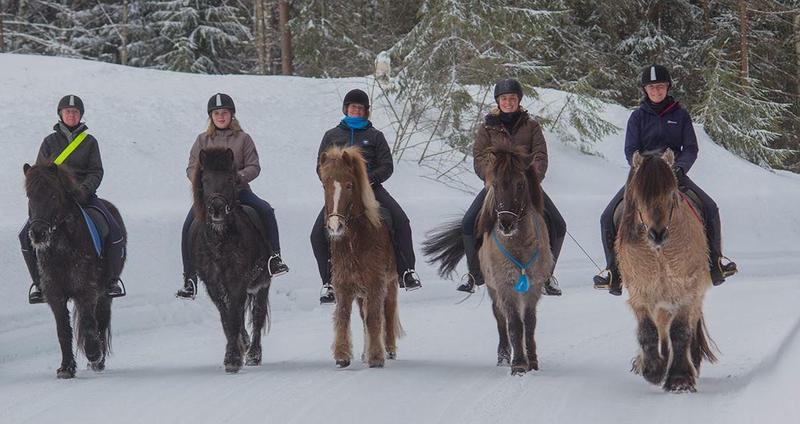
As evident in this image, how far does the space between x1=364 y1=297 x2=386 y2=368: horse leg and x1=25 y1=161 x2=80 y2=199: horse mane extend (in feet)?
9.74

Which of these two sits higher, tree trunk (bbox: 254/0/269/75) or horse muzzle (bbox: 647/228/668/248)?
tree trunk (bbox: 254/0/269/75)

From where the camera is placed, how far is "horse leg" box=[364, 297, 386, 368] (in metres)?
9.36

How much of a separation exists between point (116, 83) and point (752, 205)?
14535mm

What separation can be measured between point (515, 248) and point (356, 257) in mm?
1490

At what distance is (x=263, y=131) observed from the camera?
70.5ft

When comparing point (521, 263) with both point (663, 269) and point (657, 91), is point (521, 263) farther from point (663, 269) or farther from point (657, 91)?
point (657, 91)

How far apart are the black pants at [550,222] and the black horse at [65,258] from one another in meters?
3.60

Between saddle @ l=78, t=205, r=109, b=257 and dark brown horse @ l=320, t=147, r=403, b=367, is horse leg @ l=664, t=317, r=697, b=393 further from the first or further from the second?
saddle @ l=78, t=205, r=109, b=257

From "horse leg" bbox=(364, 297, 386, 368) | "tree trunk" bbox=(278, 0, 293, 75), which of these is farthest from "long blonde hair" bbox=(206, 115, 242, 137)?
"tree trunk" bbox=(278, 0, 293, 75)

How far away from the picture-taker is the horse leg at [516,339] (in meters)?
8.74

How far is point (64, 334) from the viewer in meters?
9.38

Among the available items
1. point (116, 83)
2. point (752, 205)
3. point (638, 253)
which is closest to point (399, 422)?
point (638, 253)

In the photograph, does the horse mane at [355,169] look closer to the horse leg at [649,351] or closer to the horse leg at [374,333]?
the horse leg at [374,333]

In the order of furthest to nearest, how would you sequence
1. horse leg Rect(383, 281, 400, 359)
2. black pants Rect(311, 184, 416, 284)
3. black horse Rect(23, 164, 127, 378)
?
horse leg Rect(383, 281, 400, 359) → black pants Rect(311, 184, 416, 284) → black horse Rect(23, 164, 127, 378)
